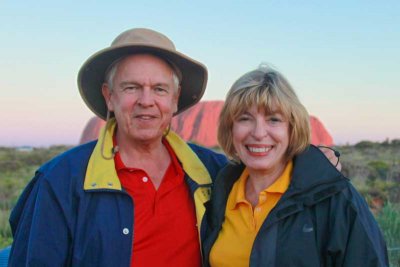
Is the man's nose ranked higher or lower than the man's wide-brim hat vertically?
lower

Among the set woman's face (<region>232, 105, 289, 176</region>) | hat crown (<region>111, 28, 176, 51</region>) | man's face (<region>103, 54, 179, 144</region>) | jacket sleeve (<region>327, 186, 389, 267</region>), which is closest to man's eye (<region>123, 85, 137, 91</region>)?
man's face (<region>103, 54, 179, 144</region>)

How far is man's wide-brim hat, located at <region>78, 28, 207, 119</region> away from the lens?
10.3 feet

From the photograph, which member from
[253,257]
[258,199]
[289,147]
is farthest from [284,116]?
[253,257]

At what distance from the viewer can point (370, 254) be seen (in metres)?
2.34

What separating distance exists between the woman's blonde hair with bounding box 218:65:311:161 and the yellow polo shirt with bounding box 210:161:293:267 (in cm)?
19

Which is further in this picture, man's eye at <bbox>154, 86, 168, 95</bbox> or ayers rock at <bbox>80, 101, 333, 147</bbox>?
ayers rock at <bbox>80, 101, 333, 147</bbox>

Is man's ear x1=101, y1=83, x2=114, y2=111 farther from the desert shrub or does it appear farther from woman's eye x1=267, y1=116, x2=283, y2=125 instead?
the desert shrub

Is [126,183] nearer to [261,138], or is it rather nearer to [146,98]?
[146,98]

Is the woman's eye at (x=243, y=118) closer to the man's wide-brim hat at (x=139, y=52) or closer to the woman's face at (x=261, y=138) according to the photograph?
the woman's face at (x=261, y=138)

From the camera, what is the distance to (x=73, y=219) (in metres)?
2.84

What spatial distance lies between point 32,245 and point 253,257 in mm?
1208

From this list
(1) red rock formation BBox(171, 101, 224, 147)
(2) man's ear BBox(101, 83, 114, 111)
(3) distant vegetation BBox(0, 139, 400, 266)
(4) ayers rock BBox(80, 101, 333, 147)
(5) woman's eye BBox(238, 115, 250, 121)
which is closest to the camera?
(5) woman's eye BBox(238, 115, 250, 121)

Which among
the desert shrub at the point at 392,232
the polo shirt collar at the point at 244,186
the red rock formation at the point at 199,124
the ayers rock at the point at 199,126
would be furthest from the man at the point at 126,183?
the red rock formation at the point at 199,124

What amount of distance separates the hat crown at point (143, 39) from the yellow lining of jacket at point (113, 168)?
612mm
